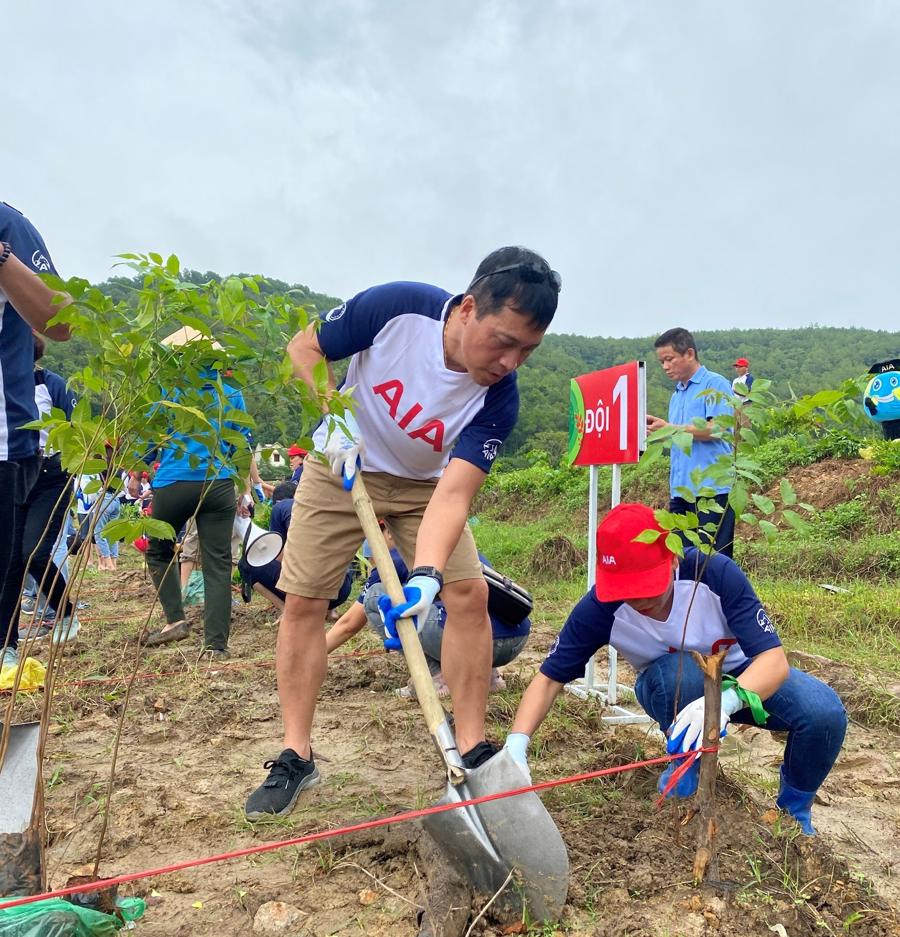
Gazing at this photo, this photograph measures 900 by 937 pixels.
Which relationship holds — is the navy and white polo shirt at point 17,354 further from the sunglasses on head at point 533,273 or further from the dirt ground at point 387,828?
the sunglasses on head at point 533,273

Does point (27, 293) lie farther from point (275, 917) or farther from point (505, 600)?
point (505, 600)

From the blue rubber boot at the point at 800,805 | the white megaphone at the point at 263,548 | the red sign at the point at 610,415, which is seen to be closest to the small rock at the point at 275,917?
the blue rubber boot at the point at 800,805

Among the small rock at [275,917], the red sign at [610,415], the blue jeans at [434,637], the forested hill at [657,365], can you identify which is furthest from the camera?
the forested hill at [657,365]

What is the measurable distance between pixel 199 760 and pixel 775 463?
1065 centimetres

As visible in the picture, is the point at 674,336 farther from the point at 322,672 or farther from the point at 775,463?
the point at 775,463

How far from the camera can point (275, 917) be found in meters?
1.79

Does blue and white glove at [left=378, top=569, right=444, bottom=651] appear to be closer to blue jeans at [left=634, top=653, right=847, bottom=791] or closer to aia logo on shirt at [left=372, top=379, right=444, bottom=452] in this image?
aia logo on shirt at [left=372, top=379, right=444, bottom=452]

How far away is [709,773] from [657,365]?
119 feet

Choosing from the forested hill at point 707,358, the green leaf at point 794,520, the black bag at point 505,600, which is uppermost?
the forested hill at point 707,358

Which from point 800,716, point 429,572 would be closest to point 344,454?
point 429,572

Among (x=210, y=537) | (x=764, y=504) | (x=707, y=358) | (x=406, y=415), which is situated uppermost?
(x=707, y=358)

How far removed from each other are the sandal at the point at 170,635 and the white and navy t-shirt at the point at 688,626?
123 inches

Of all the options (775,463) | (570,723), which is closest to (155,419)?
(570,723)

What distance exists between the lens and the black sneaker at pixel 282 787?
233cm
